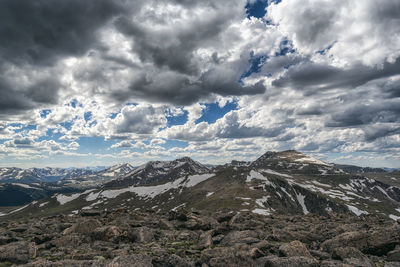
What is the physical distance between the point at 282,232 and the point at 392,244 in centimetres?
888

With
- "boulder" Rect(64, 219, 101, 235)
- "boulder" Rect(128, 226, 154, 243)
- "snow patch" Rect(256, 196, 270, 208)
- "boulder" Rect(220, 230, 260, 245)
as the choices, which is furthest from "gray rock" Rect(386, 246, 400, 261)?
"snow patch" Rect(256, 196, 270, 208)

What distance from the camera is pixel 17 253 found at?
17891 millimetres

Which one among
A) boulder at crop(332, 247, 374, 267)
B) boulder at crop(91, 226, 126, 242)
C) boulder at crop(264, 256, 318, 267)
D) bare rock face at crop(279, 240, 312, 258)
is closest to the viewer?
boulder at crop(264, 256, 318, 267)

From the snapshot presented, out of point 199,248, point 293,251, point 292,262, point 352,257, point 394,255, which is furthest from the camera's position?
point 199,248

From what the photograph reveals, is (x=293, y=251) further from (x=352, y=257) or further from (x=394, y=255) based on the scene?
(x=394, y=255)

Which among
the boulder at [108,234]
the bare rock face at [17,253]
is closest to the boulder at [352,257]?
the boulder at [108,234]

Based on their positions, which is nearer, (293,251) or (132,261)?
(132,261)

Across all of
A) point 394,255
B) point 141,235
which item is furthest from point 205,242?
point 394,255

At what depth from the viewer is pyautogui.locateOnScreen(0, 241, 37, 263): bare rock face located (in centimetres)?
1744

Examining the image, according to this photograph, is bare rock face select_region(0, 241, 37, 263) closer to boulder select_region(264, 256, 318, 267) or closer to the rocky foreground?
the rocky foreground

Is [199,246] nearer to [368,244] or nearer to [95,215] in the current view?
[368,244]

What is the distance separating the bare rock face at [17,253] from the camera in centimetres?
1744

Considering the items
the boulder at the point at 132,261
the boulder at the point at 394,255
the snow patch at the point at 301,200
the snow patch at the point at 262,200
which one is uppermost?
the boulder at the point at 132,261

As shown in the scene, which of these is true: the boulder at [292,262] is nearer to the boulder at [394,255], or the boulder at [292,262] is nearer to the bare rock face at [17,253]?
the boulder at [394,255]
